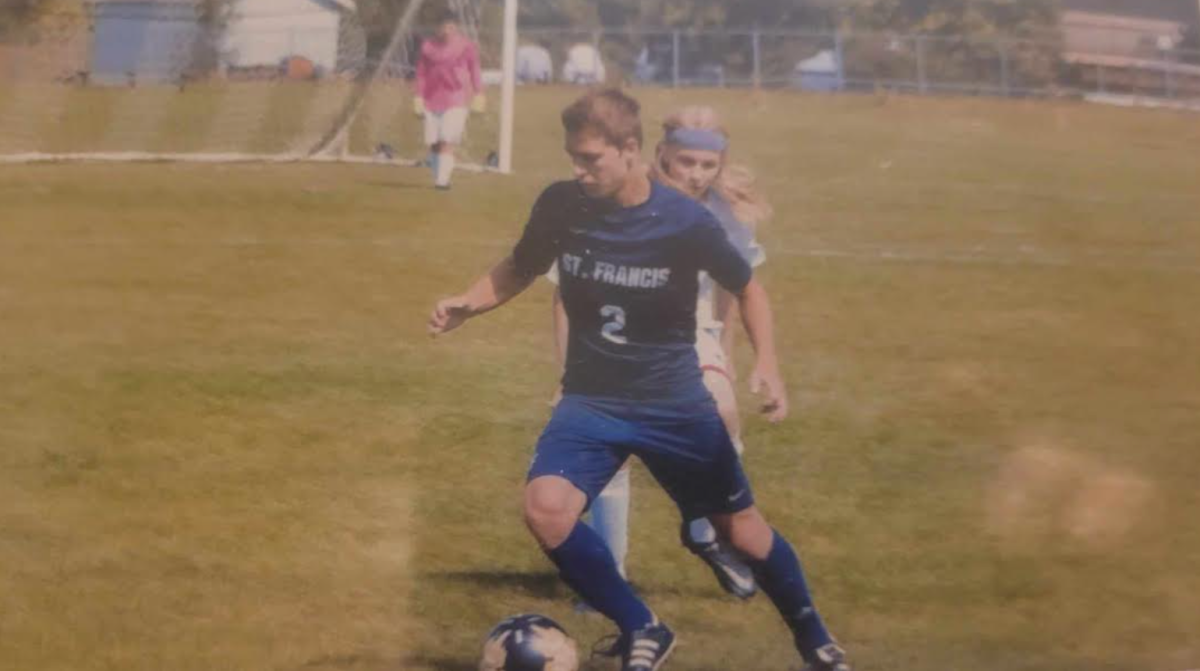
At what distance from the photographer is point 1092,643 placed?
4562 millimetres

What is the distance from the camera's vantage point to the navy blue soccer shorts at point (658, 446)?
3902 mm

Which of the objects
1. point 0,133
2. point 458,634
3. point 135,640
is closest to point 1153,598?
point 458,634

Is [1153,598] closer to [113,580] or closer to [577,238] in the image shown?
[577,238]

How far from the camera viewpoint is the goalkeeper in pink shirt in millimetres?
5680

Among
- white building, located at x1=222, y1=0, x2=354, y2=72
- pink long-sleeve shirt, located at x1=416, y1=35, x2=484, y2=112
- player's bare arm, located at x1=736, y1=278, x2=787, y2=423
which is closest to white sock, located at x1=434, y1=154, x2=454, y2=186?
pink long-sleeve shirt, located at x1=416, y1=35, x2=484, y2=112

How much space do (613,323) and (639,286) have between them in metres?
0.11

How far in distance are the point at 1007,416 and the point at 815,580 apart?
959 millimetres

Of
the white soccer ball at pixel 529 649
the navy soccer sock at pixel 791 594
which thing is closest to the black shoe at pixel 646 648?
the white soccer ball at pixel 529 649

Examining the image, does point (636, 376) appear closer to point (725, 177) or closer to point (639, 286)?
point (639, 286)

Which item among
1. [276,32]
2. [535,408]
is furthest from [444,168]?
[535,408]

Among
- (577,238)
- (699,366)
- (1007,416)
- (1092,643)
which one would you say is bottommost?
(1092,643)

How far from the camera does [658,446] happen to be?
3926 mm

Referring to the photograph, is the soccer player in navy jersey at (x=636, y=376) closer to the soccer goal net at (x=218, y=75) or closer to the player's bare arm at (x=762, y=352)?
the player's bare arm at (x=762, y=352)

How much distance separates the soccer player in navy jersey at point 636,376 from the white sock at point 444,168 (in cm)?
160
